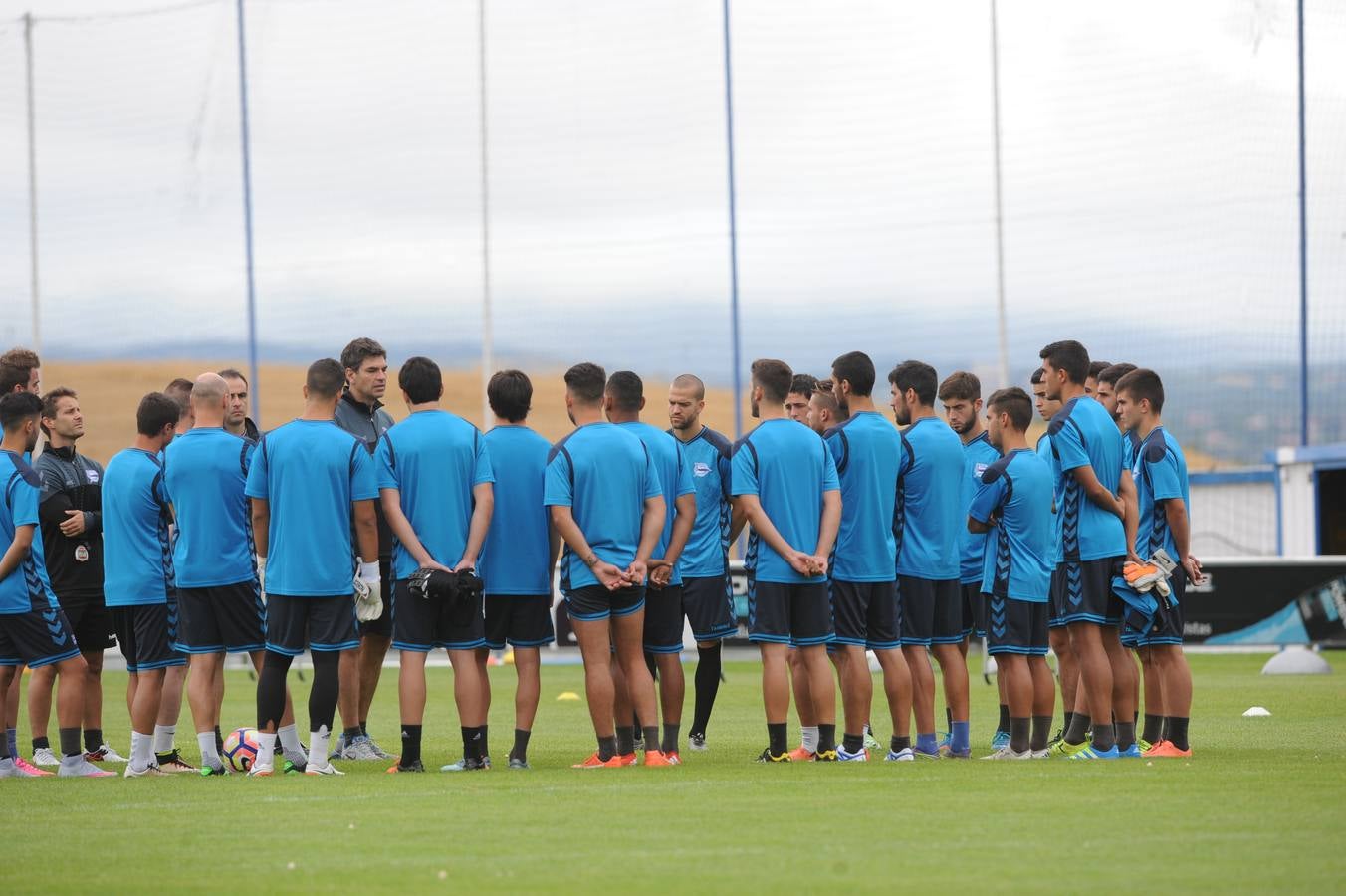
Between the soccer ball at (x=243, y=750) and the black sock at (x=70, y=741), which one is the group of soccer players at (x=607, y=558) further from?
the soccer ball at (x=243, y=750)

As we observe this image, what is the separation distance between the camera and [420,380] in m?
9.22

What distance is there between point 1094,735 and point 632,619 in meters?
2.62

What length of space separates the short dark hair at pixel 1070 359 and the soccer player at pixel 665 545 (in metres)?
2.12

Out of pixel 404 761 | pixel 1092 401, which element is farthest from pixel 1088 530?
pixel 404 761

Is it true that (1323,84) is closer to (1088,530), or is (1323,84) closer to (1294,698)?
(1294,698)

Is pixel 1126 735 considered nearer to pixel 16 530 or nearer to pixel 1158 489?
pixel 1158 489

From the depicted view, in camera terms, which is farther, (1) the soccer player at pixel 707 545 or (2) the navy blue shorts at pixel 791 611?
(1) the soccer player at pixel 707 545

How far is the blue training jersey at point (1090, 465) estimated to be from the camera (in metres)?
9.58

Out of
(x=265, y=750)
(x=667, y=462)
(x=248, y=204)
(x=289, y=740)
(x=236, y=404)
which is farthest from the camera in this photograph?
(x=248, y=204)

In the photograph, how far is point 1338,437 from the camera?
2372 centimetres

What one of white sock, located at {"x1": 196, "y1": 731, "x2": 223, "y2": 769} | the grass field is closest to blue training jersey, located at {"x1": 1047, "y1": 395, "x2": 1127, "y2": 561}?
the grass field

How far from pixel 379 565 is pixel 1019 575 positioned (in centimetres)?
372

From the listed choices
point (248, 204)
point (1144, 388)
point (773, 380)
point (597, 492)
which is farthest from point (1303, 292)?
point (597, 492)

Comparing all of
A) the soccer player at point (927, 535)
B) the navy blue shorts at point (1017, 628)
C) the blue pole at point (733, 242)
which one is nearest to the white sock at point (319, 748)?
the soccer player at point (927, 535)
